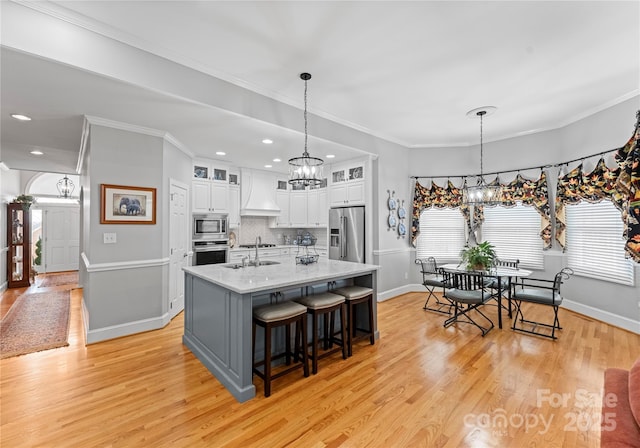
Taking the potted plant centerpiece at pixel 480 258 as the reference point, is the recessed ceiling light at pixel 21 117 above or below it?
above

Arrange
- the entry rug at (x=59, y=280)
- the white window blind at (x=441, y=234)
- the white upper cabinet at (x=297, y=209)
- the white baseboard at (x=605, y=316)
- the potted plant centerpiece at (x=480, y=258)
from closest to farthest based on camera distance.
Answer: the white baseboard at (x=605, y=316) → the potted plant centerpiece at (x=480, y=258) → the white window blind at (x=441, y=234) → the entry rug at (x=59, y=280) → the white upper cabinet at (x=297, y=209)

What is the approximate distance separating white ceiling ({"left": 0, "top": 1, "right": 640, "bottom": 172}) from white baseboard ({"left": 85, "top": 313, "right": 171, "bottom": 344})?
254 centimetres

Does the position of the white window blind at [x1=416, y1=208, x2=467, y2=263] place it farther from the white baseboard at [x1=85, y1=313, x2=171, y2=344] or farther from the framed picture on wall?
the framed picture on wall

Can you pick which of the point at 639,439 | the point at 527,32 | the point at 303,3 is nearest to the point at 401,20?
the point at 303,3

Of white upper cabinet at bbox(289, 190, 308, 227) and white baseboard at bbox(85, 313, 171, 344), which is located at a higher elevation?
white upper cabinet at bbox(289, 190, 308, 227)

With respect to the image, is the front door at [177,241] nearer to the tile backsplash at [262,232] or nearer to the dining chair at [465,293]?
the tile backsplash at [262,232]

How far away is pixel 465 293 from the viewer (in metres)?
3.92

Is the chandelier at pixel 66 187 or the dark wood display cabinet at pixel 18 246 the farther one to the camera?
the chandelier at pixel 66 187

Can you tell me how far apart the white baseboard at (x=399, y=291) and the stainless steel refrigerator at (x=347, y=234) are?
0.73 m

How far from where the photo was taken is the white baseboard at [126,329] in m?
3.46

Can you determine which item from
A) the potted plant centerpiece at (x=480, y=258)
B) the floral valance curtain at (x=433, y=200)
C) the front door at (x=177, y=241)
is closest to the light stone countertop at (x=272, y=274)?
the front door at (x=177, y=241)

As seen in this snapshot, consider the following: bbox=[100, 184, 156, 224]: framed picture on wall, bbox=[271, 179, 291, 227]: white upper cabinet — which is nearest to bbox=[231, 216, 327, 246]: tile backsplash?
bbox=[271, 179, 291, 227]: white upper cabinet

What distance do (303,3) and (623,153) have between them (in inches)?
168

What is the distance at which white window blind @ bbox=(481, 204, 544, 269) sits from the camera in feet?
17.0
